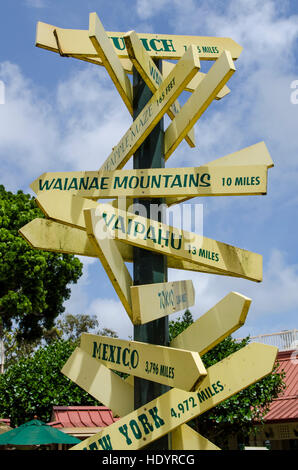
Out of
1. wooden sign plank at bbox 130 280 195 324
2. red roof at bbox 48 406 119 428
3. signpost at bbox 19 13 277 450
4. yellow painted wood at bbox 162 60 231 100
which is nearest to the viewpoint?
wooden sign plank at bbox 130 280 195 324

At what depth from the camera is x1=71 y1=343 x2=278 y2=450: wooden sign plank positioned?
318 centimetres

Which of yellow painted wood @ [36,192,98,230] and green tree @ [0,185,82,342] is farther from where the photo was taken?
green tree @ [0,185,82,342]

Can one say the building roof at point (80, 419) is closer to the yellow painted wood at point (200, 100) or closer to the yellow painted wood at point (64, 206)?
the yellow painted wood at point (200, 100)

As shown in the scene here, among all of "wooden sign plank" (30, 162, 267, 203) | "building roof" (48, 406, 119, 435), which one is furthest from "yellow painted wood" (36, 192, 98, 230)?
"building roof" (48, 406, 119, 435)

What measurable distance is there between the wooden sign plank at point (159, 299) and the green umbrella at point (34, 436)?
335 inches

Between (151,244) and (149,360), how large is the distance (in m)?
0.71

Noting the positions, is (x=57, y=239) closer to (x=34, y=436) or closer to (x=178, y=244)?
(x=178, y=244)

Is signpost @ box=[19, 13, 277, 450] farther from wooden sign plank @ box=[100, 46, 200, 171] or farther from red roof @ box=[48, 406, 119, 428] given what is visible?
red roof @ box=[48, 406, 119, 428]

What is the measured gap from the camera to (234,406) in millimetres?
15398

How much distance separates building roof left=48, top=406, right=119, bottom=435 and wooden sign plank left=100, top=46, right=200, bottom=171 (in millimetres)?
10763

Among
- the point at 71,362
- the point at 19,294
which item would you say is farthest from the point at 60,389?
the point at 71,362

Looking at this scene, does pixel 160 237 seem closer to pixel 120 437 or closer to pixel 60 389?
pixel 120 437

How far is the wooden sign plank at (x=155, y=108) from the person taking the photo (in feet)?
11.5

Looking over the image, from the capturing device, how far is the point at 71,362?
349 centimetres
